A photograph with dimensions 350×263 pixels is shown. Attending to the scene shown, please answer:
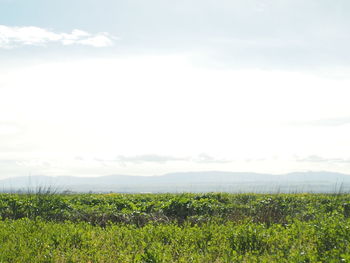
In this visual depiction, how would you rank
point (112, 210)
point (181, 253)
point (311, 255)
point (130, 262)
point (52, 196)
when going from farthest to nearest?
point (52, 196), point (112, 210), point (181, 253), point (130, 262), point (311, 255)

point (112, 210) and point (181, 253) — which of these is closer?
point (181, 253)

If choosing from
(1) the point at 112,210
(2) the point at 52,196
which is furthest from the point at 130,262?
(2) the point at 52,196

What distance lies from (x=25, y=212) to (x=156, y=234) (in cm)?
690

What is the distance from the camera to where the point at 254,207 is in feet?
47.2

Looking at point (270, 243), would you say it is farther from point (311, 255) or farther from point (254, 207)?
point (254, 207)

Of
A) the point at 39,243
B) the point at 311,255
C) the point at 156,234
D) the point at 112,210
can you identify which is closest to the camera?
the point at 311,255

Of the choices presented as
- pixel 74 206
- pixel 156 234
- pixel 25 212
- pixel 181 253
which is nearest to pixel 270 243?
→ pixel 181 253

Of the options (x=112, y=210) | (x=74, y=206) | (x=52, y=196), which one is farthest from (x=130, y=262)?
(x=52, y=196)

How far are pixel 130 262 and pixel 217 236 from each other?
2468 millimetres

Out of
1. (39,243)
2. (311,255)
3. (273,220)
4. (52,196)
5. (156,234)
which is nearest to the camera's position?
(311,255)

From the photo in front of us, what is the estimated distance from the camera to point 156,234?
9.61 m

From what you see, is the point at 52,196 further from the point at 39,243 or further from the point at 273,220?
the point at 273,220

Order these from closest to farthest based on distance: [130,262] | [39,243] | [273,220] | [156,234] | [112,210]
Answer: [130,262] < [39,243] < [156,234] < [273,220] < [112,210]

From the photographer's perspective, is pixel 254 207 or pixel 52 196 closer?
pixel 254 207
